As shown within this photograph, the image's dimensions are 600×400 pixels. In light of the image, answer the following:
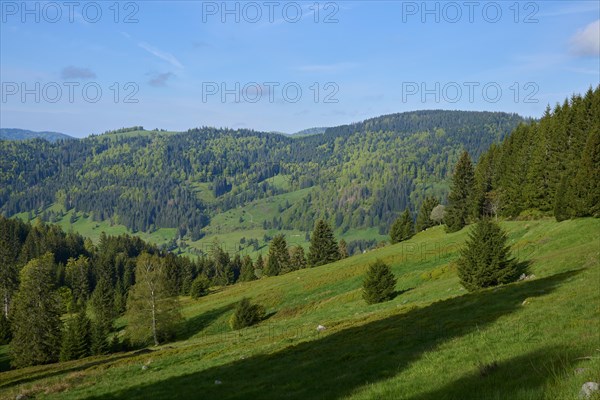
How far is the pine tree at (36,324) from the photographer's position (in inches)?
2475

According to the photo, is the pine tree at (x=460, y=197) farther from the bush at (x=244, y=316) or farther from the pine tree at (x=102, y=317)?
the pine tree at (x=102, y=317)

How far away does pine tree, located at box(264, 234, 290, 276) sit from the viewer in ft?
400

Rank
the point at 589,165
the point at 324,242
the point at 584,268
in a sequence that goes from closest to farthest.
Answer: the point at 584,268 → the point at 589,165 → the point at 324,242

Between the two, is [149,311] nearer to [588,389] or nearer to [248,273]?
[588,389]

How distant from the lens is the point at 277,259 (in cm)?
12362

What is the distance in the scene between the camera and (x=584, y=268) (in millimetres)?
36281

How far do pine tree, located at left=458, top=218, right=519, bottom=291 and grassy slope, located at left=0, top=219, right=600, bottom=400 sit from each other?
84.7 inches

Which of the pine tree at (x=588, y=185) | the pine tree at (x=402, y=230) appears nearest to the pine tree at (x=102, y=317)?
the pine tree at (x=588, y=185)

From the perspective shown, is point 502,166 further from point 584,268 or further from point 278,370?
point 278,370

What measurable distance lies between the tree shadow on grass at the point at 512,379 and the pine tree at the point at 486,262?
27.6 meters

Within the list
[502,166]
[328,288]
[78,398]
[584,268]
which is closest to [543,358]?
[78,398]

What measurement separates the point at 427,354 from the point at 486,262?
2508 cm

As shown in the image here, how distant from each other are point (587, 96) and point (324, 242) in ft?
206

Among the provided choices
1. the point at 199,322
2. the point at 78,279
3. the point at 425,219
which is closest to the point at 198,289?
the point at 199,322
